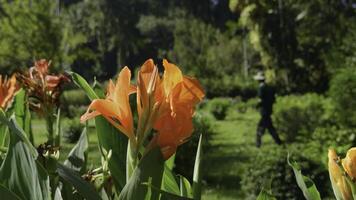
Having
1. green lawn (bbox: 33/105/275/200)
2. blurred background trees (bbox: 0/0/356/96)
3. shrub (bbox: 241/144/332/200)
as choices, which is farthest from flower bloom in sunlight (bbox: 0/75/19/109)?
blurred background trees (bbox: 0/0/356/96)

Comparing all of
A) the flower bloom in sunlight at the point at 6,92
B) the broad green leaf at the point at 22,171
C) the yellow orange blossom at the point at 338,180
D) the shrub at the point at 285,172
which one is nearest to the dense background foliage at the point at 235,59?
the shrub at the point at 285,172

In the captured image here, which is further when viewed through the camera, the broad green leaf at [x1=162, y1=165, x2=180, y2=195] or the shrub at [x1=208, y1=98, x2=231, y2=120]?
the shrub at [x1=208, y1=98, x2=231, y2=120]

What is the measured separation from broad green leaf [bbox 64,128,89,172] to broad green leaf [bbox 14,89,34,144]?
281 millimetres

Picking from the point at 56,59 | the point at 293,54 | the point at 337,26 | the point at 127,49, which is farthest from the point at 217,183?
the point at 127,49

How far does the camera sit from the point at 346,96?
24.1ft

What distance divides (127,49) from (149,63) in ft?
133

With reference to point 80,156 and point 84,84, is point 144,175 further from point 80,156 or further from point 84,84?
point 80,156

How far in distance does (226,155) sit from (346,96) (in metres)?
3.74

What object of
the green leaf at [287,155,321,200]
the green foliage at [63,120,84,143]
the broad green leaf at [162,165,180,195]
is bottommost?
the green foliage at [63,120,84,143]

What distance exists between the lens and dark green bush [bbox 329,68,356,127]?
7207 millimetres

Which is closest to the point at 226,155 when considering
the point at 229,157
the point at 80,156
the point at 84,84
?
the point at 229,157

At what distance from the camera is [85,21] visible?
1620 inches

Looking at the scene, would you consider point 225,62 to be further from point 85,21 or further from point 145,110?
point 145,110

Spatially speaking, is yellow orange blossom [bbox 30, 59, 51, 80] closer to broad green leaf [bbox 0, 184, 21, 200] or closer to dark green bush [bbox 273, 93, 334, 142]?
broad green leaf [bbox 0, 184, 21, 200]
